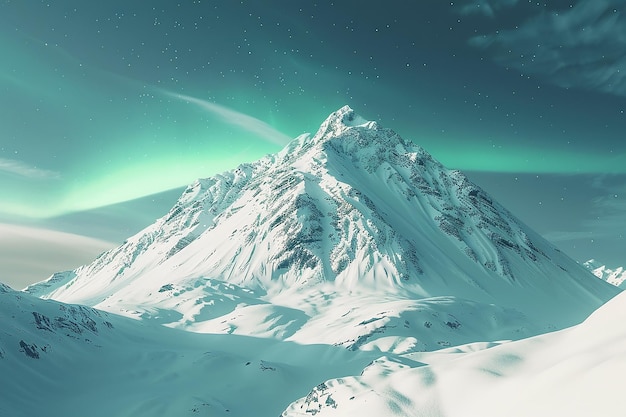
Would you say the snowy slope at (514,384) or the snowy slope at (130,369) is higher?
the snowy slope at (514,384)

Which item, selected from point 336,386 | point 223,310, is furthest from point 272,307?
point 336,386

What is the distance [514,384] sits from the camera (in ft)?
77.0

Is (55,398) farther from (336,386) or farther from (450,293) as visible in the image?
(450,293)

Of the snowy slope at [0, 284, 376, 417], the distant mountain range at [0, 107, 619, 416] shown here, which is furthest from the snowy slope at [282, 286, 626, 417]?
the snowy slope at [0, 284, 376, 417]

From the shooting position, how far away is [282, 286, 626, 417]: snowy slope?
18.1 m

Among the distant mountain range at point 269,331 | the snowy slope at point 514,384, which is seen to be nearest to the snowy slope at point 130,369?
the distant mountain range at point 269,331

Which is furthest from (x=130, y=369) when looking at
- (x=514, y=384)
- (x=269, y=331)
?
(x=514, y=384)

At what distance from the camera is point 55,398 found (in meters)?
69.5

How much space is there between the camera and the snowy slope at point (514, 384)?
18.1m

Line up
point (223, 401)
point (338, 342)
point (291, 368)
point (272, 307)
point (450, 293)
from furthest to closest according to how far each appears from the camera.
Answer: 1. point (450, 293)
2. point (272, 307)
3. point (338, 342)
4. point (291, 368)
5. point (223, 401)

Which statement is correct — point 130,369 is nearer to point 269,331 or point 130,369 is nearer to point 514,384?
point 269,331

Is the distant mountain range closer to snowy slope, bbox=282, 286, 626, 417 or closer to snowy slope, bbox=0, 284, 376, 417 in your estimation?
snowy slope, bbox=0, 284, 376, 417

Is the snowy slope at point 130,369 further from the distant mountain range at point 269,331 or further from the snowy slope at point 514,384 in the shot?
the snowy slope at point 514,384

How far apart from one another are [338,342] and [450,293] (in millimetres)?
86521
